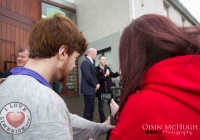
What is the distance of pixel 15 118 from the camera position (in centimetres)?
55

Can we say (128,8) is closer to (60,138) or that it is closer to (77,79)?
(77,79)

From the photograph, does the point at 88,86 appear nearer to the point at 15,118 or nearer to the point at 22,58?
the point at 22,58

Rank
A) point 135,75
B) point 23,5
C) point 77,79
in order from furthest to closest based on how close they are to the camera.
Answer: point 77,79
point 23,5
point 135,75

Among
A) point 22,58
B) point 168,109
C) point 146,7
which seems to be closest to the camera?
point 168,109

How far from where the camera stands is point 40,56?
29.4 inches

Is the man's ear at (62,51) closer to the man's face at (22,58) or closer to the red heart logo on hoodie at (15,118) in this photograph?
the red heart logo on hoodie at (15,118)

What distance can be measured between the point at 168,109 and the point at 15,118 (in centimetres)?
54

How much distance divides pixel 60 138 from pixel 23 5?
570 centimetres

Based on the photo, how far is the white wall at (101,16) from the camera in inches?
245

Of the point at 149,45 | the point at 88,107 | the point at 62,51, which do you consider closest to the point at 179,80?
the point at 149,45

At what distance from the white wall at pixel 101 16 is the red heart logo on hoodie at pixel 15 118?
5768 millimetres

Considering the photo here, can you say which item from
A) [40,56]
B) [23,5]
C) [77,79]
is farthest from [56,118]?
[77,79]

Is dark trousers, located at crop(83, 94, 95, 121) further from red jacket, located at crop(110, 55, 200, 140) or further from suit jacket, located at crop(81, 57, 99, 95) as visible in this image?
red jacket, located at crop(110, 55, 200, 140)

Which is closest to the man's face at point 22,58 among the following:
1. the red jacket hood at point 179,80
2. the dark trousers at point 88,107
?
the dark trousers at point 88,107
